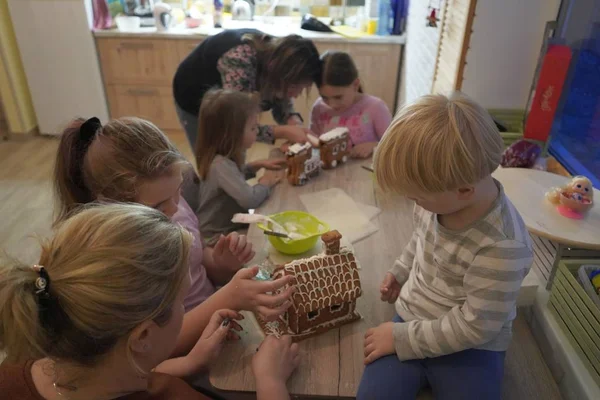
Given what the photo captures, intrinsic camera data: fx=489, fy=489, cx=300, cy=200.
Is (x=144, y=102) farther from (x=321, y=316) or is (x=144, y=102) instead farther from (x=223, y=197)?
(x=321, y=316)

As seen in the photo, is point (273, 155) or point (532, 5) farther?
point (273, 155)

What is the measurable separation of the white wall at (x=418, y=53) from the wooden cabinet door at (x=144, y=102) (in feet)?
5.43

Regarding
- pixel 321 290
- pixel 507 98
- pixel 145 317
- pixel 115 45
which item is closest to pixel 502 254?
pixel 321 290

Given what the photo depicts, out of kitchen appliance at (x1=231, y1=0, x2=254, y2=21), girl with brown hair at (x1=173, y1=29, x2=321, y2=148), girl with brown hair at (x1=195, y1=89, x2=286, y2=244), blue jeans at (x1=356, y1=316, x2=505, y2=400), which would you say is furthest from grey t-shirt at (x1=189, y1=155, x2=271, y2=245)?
kitchen appliance at (x1=231, y1=0, x2=254, y2=21)

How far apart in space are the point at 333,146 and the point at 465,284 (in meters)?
0.96

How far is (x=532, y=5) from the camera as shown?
5.35 ft

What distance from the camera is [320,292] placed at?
1.01 metres

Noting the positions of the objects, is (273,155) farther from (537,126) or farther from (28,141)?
(28,141)

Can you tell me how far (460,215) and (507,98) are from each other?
1.06 metres

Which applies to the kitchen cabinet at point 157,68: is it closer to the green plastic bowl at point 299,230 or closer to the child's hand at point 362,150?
the child's hand at point 362,150

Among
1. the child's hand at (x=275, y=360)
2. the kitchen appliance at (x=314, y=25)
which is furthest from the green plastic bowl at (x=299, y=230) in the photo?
the kitchen appliance at (x=314, y=25)

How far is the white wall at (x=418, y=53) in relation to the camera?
→ 2348 mm

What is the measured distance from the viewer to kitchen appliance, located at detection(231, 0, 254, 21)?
3.51 metres

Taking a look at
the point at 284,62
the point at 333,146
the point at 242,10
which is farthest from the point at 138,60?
the point at 333,146
